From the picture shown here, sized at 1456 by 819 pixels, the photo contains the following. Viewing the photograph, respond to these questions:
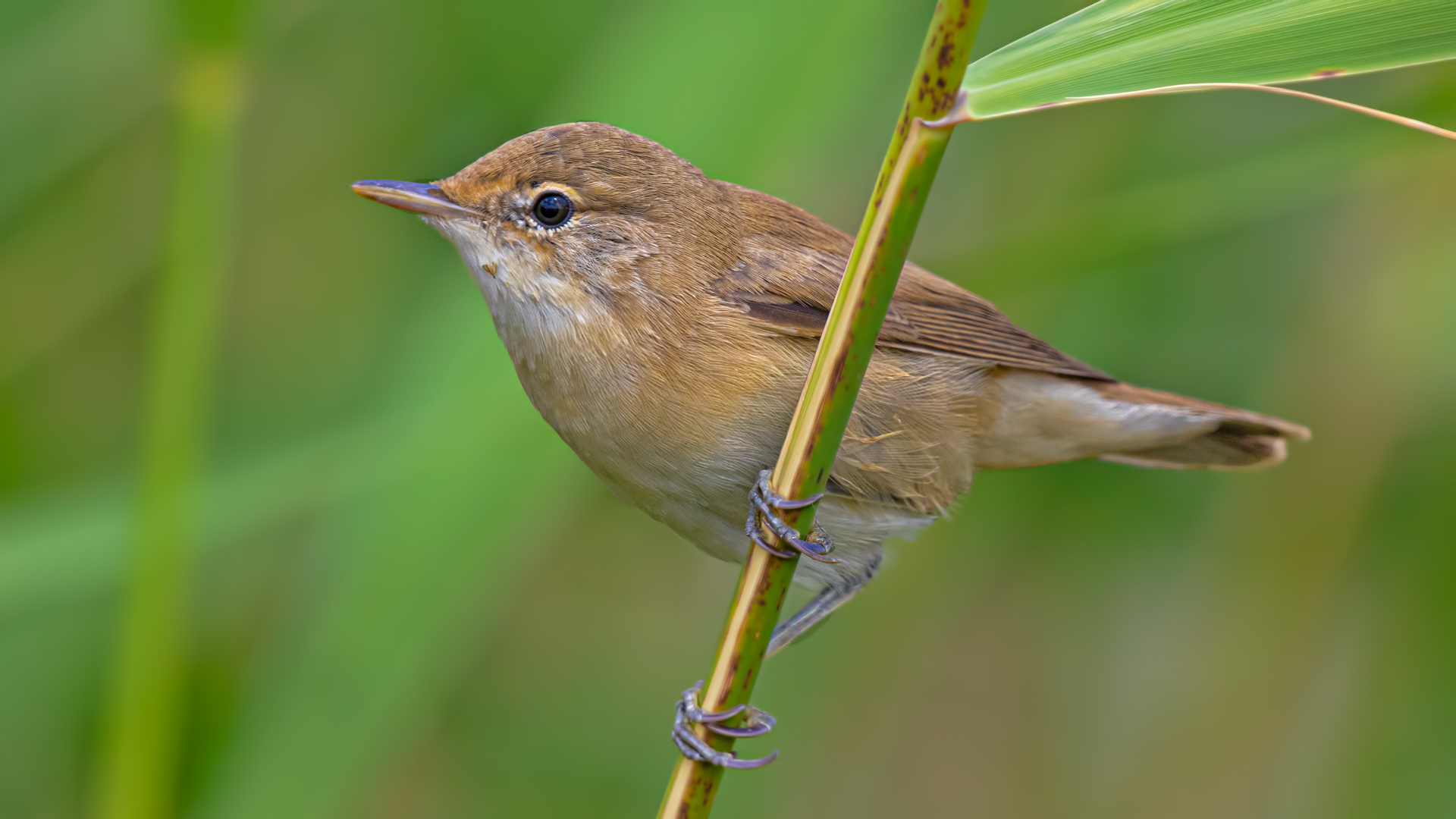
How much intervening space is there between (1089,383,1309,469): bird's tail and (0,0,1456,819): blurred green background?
1.08 ft

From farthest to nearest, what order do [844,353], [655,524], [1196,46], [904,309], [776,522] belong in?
1. [655,524]
2. [904,309]
3. [776,522]
4. [844,353]
5. [1196,46]

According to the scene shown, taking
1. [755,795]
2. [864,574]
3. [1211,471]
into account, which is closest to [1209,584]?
[1211,471]

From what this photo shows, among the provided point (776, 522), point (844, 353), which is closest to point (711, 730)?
point (776, 522)

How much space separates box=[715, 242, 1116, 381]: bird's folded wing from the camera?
240cm

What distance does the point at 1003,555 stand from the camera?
3.51m

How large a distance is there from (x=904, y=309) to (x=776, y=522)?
0.95 meters

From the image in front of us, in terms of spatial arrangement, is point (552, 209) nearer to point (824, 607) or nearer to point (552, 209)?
point (552, 209)

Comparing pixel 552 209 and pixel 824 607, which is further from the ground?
pixel 552 209

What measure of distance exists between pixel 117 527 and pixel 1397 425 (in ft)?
10.1

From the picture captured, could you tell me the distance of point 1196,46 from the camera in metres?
1.31

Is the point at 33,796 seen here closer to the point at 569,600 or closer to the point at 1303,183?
the point at 569,600

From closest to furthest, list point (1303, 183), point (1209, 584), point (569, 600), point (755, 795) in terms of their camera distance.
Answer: point (1303, 183) → point (755, 795) → point (1209, 584) → point (569, 600)

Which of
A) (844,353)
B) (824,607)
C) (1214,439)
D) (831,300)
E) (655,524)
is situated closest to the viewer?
(844,353)

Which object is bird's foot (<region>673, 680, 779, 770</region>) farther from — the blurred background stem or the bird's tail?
the bird's tail
